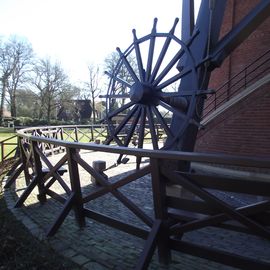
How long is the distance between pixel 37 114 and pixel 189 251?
50309 mm

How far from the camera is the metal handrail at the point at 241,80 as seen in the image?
31.3 ft

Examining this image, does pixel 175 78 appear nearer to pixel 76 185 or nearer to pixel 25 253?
pixel 76 185

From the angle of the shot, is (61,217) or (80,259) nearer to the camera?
(80,259)

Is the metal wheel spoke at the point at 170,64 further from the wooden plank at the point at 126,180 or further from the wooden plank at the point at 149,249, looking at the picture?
the wooden plank at the point at 149,249

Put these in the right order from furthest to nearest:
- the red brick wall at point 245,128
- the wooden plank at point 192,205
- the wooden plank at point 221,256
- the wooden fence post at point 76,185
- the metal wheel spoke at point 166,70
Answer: the red brick wall at point 245,128 → the metal wheel spoke at point 166,70 → the wooden fence post at point 76,185 → the wooden plank at point 192,205 → the wooden plank at point 221,256

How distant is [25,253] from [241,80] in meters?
8.74

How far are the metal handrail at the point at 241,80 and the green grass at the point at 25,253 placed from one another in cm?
797

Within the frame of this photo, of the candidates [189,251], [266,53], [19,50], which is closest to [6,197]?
[189,251]

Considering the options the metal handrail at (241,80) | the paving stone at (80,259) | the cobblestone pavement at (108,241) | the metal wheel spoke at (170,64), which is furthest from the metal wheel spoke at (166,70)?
the metal handrail at (241,80)

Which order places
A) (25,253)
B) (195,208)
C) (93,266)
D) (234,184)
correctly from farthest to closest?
(25,253)
(93,266)
(195,208)
(234,184)

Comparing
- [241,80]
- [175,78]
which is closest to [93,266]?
[175,78]

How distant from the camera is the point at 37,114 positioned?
50.6 m

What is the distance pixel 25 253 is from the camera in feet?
12.3

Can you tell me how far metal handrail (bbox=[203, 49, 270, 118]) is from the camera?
9547 millimetres
